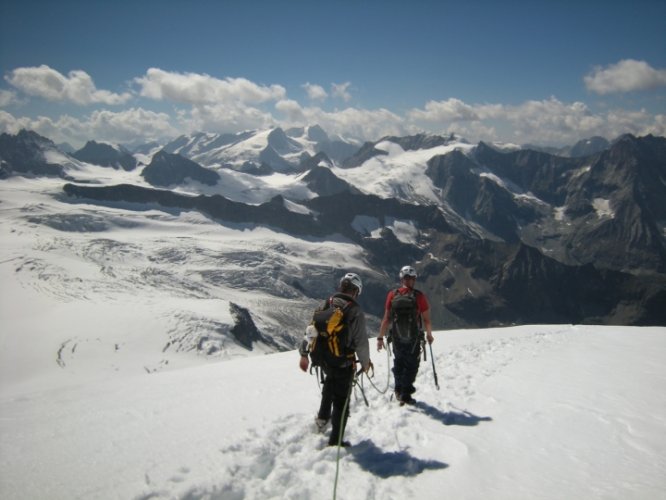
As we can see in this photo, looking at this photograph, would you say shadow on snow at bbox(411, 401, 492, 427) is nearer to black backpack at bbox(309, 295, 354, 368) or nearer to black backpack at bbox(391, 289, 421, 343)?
black backpack at bbox(391, 289, 421, 343)

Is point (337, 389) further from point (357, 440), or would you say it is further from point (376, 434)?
point (376, 434)

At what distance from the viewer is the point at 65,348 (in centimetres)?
9762

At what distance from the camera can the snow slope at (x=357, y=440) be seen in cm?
712

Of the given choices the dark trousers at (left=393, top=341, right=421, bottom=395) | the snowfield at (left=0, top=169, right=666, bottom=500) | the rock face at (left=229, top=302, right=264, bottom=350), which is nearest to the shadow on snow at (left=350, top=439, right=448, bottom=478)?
the snowfield at (left=0, top=169, right=666, bottom=500)

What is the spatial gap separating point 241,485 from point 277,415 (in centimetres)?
342

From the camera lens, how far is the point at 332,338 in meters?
9.41

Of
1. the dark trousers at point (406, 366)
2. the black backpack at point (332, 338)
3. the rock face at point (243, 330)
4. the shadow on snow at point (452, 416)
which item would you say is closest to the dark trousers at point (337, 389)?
the black backpack at point (332, 338)

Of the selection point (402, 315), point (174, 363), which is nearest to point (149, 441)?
point (402, 315)

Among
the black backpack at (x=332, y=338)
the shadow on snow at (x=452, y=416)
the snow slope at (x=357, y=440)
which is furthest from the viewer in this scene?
the shadow on snow at (x=452, y=416)

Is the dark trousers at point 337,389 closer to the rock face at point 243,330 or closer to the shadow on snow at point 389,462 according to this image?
the shadow on snow at point 389,462

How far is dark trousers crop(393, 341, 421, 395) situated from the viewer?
1209 cm

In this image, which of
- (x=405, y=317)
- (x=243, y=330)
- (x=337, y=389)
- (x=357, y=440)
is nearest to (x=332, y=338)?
(x=337, y=389)

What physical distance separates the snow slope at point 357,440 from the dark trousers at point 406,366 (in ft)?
2.15

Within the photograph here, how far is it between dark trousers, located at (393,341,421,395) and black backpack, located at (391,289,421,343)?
0.75ft
